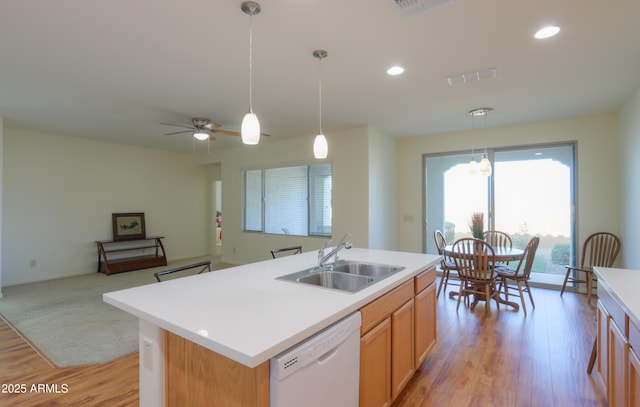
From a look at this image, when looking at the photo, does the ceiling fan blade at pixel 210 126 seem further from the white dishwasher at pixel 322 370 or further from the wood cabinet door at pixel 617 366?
the wood cabinet door at pixel 617 366

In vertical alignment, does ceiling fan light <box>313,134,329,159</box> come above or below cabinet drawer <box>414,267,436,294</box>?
above

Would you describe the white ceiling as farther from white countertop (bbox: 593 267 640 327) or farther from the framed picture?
the framed picture

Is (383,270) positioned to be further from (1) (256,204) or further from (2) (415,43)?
(1) (256,204)

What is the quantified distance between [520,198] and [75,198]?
7841 millimetres

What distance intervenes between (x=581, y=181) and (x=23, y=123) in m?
8.37

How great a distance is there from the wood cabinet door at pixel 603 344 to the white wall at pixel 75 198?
7470 millimetres

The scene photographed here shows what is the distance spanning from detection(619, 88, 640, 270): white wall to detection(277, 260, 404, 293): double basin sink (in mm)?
3248

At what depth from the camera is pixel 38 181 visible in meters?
5.41

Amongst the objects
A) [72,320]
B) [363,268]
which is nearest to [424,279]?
[363,268]

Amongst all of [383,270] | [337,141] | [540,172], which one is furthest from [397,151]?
[383,270]

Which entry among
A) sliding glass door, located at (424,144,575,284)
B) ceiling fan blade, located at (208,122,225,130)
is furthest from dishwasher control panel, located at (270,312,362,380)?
ceiling fan blade, located at (208,122,225,130)

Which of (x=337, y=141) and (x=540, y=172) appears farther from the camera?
(x=337, y=141)

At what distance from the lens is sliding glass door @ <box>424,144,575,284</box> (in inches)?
185

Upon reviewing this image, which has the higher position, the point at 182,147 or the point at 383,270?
the point at 182,147
